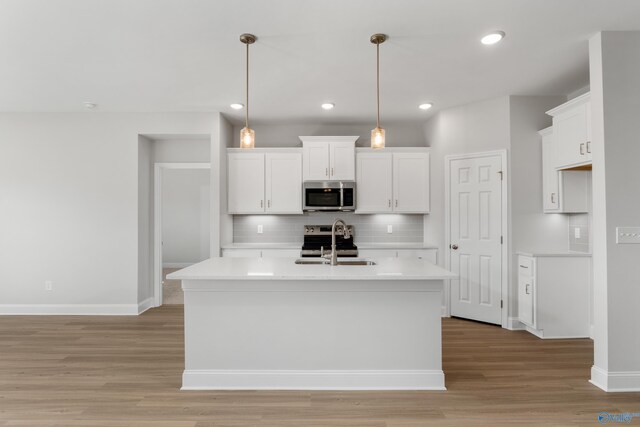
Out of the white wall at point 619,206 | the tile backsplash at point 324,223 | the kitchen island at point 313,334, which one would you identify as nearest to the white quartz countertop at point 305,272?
the kitchen island at point 313,334

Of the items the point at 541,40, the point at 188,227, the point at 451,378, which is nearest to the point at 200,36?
the point at 541,40

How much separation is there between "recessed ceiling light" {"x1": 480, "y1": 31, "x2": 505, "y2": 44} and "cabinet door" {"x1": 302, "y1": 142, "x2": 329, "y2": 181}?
8.16 feet

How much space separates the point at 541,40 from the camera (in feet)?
9.47

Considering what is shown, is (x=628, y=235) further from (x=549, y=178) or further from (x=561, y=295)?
(x=549, y=178)

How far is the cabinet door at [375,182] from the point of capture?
5043mm

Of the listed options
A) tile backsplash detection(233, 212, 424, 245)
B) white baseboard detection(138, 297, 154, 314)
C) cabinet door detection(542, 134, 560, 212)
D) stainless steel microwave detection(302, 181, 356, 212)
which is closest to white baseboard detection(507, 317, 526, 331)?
cabinet door detection(542, 134, 560, 212)

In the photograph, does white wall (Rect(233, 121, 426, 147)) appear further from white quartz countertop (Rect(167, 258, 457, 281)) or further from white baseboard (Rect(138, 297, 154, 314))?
white quartz countertop (Rect(167, 258, 457, 281))

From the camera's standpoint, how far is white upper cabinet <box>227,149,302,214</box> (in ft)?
16.6

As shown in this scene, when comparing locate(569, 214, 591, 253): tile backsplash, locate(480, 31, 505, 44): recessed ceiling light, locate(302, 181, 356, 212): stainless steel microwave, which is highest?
locate(480, 31, 505, 44): recessed ceiling light

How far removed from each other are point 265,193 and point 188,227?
234 cm

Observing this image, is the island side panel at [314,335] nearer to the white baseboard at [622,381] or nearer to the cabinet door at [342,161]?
the white baseboard at [622,381]

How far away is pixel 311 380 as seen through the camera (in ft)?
8.77

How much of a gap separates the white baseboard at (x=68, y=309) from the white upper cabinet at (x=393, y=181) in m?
3.39

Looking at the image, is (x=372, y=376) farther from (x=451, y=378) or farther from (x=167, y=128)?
(x=167, y=128)
